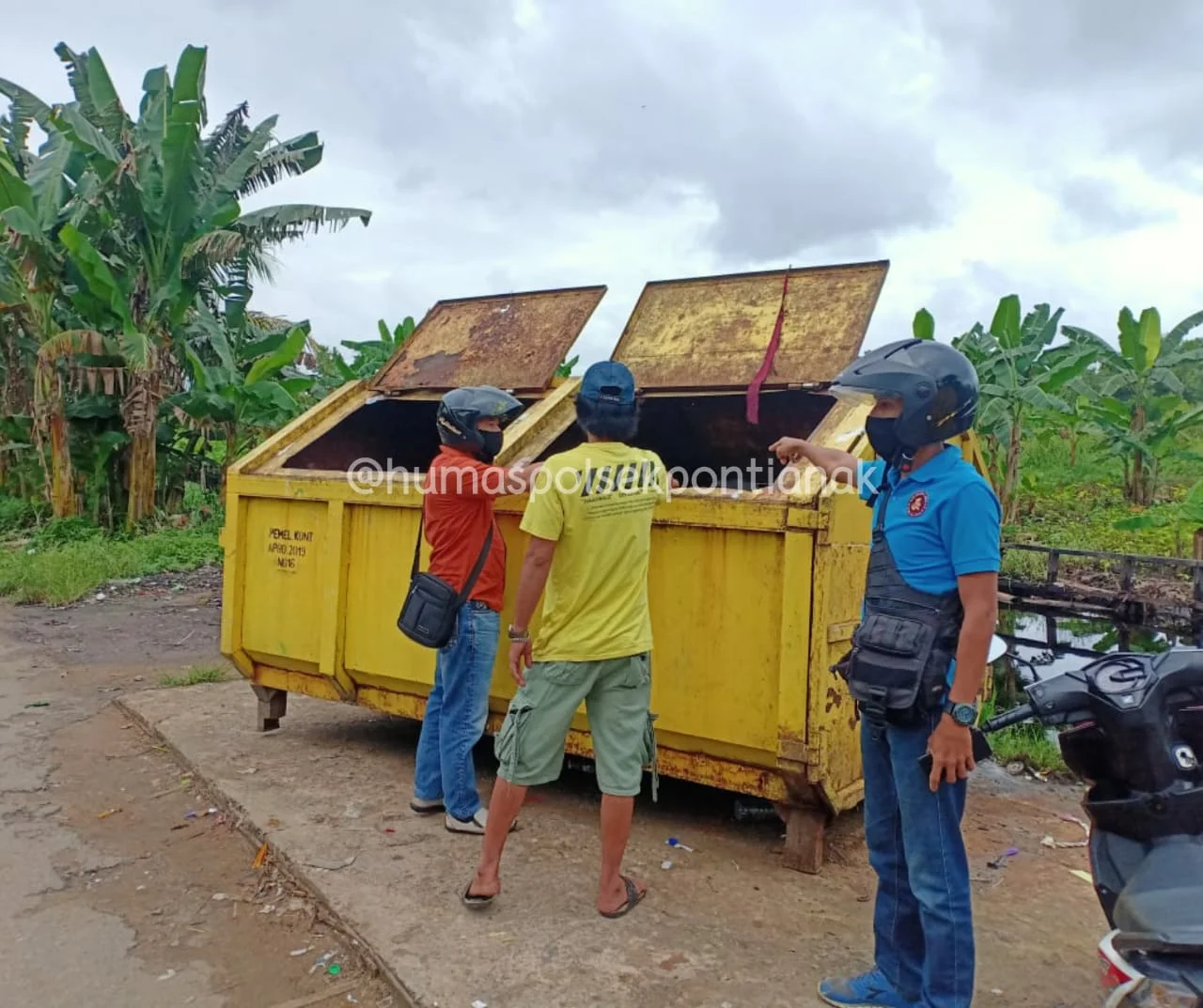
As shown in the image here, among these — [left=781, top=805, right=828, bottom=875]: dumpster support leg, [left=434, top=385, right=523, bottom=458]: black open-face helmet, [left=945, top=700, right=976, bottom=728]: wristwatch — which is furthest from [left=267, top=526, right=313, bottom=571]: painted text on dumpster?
[left=945, top=700, right=976, bottom=728]: wristwatch

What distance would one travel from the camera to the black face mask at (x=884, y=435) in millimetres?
2340

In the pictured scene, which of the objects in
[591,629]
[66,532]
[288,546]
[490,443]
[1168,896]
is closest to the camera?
[1168,896]

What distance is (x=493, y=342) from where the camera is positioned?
486 cm

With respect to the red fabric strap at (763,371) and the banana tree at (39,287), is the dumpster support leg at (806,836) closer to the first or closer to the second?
the red fabric strap at (763,371)

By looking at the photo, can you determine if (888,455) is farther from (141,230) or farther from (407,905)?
(141,230)

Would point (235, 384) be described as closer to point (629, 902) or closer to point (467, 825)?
point (467, 825)

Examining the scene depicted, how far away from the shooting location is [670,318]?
14.8ft

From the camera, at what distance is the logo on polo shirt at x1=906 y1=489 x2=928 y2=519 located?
7.37 feet

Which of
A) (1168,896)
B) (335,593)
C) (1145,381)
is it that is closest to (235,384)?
(335,593)

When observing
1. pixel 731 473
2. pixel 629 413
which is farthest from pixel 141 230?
pixel 629 413

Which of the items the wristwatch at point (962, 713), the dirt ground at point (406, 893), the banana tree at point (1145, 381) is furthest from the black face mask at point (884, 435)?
the banana tree at point (1145, 381)

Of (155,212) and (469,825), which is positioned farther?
(155,212)

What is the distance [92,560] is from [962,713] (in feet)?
35.4

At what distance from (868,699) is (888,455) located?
23.4 inches
